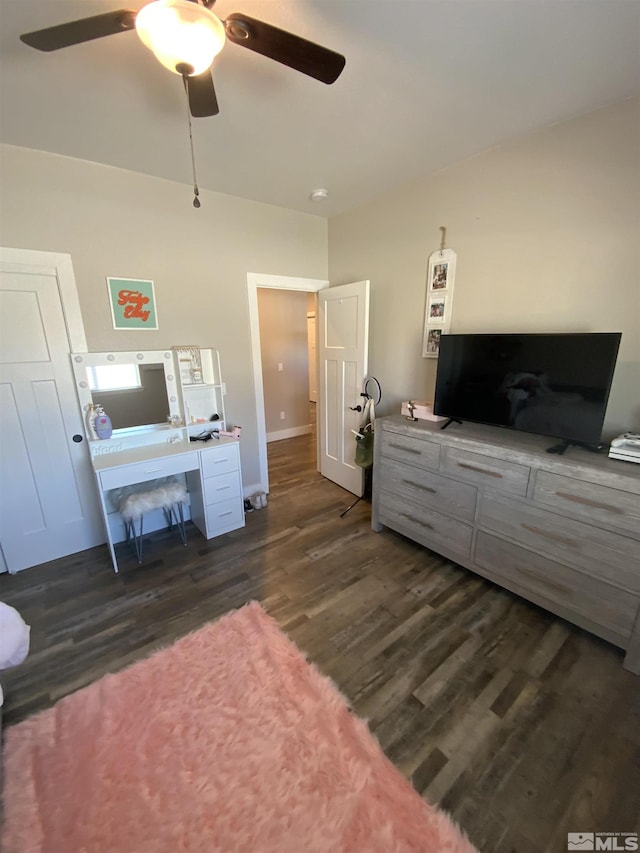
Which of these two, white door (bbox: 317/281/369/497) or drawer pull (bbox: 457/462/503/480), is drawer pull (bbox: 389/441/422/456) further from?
white door (bbox: 317/281/369/497)

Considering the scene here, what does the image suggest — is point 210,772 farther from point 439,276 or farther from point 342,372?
point 439,276

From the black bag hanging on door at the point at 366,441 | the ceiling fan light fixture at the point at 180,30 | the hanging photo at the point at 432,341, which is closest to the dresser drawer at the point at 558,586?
the black bag hanging on door at the point at 366,441

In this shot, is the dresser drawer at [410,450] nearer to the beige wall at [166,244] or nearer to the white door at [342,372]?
the white door at [342,372]

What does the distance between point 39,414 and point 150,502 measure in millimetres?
943

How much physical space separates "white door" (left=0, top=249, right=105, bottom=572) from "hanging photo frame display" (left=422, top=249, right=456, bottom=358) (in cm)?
253

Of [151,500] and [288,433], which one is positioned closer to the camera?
[151,500]

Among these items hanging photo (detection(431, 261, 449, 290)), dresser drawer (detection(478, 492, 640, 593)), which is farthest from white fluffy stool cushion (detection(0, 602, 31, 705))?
hanging photo (detection(431, 261, 449, 290))

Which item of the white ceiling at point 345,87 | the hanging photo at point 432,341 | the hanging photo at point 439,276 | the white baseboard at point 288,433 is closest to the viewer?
the white ceiling at point 345,87

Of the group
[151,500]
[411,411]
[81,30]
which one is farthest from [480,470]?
[81,30]

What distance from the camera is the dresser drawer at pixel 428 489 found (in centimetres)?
212

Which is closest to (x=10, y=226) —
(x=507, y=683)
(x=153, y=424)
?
(x=153, y=424)

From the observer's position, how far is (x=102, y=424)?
2449mm

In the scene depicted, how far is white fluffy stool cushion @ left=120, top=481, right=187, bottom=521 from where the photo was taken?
7.93 ft

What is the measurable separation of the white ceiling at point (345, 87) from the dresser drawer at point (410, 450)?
71.9 inches
